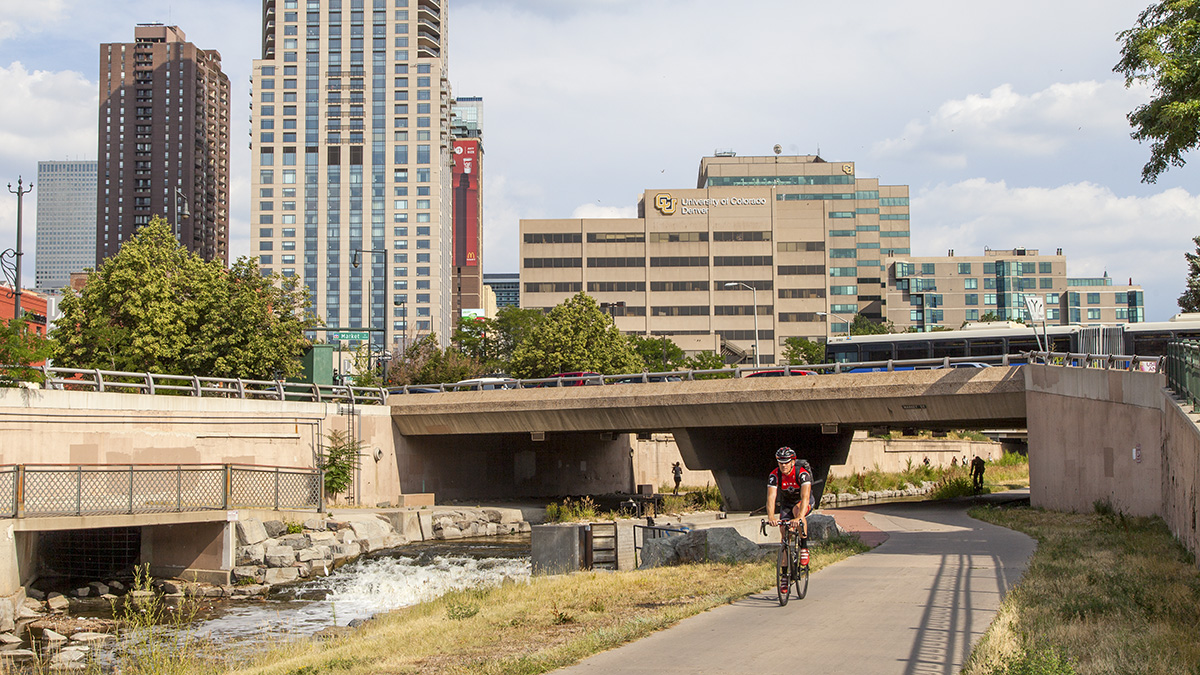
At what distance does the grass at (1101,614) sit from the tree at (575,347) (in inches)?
1845

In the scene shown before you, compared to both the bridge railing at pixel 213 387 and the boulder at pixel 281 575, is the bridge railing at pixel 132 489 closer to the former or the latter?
the boulder at pixel 281 575

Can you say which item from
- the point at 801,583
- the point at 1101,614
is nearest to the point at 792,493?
the point at 801,583

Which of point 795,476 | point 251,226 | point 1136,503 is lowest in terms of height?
point 1136,503

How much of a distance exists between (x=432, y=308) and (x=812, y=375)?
152 meters

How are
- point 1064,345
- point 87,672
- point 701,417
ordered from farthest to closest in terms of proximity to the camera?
point 1064,345 → point 701,417 → point 87,672

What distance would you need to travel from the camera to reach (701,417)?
38.1 metres

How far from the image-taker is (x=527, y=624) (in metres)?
12.1

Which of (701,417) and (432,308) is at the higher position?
(432,308)

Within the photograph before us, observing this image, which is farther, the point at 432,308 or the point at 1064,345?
the point at 432,308

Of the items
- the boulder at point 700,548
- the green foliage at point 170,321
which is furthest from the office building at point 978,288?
the boulder at point 700,548

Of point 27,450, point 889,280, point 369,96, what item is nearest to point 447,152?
point 369,96

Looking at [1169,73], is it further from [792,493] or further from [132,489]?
[132,489]

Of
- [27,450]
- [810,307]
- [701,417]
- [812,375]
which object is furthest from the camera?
[810,307]

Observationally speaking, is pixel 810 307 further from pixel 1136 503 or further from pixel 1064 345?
pixel 1136 503
